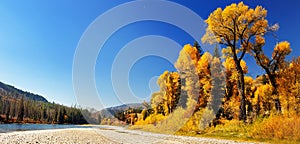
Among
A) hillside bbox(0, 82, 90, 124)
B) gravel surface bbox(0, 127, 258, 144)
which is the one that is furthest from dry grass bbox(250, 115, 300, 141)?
hillside bbox(0, 82, 90, 124)

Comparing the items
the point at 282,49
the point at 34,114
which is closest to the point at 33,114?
the point at 34,114

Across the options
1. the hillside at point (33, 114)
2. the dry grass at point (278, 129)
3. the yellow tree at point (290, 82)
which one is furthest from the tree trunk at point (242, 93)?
the hillside at point (33, 114)

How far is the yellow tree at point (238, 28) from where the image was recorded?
20.3 meters

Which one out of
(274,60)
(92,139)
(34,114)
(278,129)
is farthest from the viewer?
(34,114)

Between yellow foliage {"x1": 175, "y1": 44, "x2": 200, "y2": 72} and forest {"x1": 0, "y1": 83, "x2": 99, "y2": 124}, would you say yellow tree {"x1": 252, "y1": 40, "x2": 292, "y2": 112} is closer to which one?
yellow foliage {"x1": 175, "y1": 44, "x2": 200, "y2": 72}

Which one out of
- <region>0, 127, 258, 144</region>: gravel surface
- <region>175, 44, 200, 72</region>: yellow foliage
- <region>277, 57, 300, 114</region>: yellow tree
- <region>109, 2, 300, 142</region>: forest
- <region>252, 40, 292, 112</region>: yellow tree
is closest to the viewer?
<region>0, 127, 258, 144</region>: gravel surface

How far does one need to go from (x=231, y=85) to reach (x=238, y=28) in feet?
33.8

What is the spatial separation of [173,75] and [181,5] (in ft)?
38.1

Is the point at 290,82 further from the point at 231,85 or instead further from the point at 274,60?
the point at 231,85

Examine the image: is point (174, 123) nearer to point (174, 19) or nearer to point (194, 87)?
point (194, 87)

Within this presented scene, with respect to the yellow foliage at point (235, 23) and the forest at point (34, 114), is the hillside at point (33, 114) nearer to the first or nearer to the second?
the forest at point (34, 114)

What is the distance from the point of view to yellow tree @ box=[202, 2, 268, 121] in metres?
20.3

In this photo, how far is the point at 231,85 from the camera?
29297 mm

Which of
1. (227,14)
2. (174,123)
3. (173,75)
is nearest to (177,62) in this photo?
(173,75)
